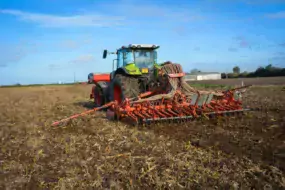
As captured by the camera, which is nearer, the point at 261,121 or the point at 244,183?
the point at 244,183

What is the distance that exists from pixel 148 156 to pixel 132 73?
4.75 metres

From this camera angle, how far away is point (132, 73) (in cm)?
924

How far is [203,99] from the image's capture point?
8.19m

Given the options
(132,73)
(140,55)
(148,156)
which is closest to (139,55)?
(140,55)

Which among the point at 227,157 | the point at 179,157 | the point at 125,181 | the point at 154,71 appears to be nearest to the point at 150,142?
the point at 179,157

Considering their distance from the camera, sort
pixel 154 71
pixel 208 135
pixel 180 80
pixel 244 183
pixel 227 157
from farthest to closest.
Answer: pixel 154 71 → pixel 180 80 → pixel 208 135 → pixel 227 157 → pixel 244 183

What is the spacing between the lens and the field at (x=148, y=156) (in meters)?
3.83

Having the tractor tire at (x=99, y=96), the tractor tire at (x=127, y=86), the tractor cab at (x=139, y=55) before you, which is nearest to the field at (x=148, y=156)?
the tractor tire at (x=127, y=86)

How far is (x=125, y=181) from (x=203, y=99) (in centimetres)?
481

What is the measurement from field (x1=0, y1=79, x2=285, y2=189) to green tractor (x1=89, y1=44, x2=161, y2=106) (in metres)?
1.93

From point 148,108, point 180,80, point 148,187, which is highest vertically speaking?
point 180,80

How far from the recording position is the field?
151 inches

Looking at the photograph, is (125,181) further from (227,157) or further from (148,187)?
(227,157)

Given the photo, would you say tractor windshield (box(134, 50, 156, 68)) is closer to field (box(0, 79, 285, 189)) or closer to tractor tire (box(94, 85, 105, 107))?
tractor tire (box(94, 85, 105, 107))
